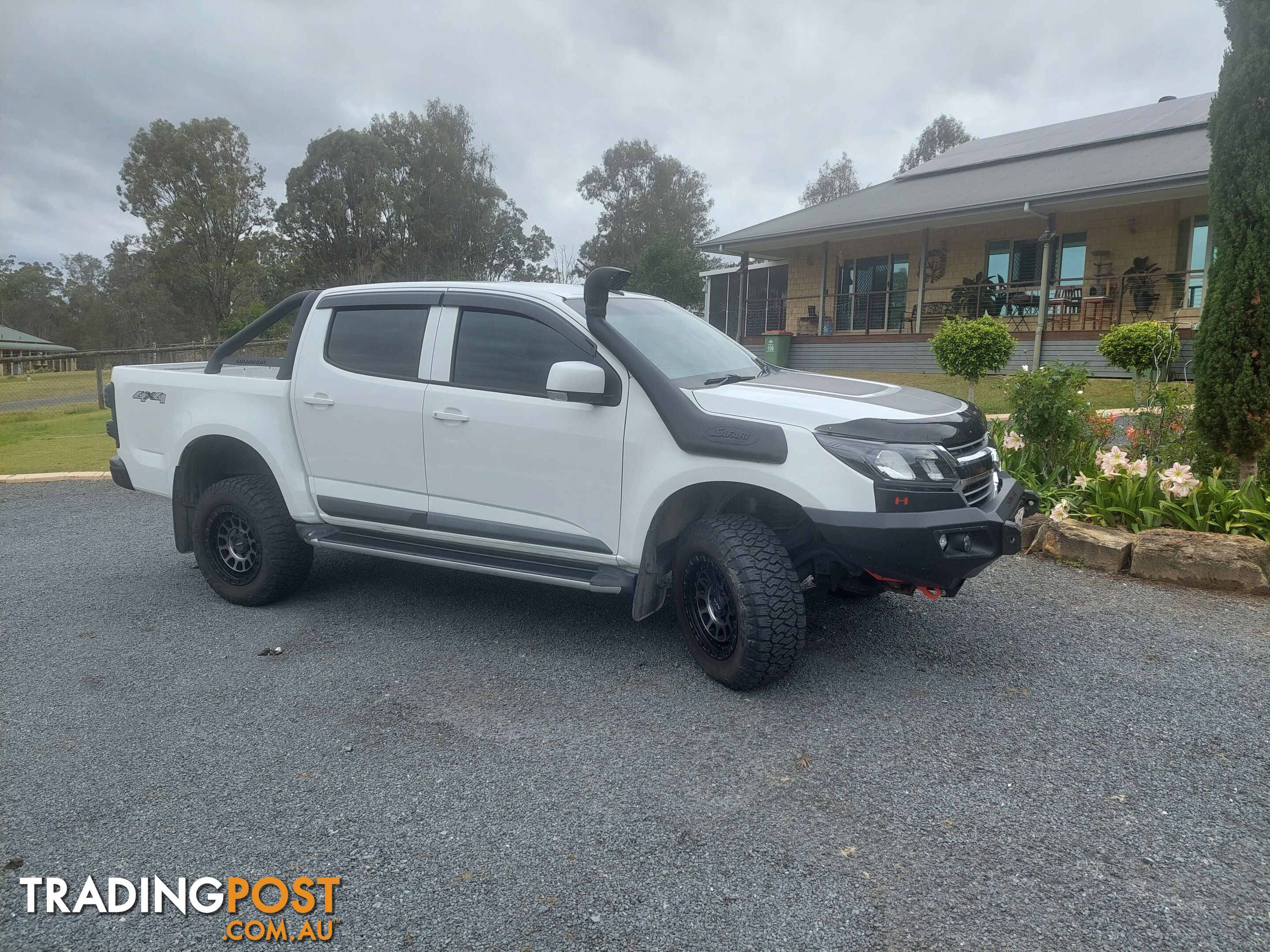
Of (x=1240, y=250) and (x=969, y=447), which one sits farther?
(x=1240, y=250)

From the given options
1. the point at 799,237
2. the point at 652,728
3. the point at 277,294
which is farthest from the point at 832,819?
the point at 277,294

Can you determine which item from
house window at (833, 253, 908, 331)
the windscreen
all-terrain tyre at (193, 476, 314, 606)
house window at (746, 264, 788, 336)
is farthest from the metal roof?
all-terrain tyre at (193, 476, 314, 606)

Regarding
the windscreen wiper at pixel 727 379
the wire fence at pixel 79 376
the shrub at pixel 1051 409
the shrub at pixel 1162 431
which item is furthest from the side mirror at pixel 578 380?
the wire fence at pixel 79 376

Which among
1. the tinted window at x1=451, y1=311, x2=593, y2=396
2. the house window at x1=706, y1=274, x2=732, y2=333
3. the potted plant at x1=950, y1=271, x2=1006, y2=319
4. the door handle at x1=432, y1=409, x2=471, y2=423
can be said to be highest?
the house window at x1=706, y1=274, x2=732, y2=333

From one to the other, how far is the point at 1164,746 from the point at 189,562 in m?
6.06

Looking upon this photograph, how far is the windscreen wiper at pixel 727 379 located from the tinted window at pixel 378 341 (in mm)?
1518

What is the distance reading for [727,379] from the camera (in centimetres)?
428

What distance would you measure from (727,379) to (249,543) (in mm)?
2894

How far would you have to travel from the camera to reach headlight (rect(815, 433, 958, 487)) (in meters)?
3.46

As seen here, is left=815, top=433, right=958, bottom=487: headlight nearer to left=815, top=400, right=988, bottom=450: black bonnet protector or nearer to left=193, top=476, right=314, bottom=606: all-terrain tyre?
left=815, top=400, right=988, bottom=450: black bonnet protector

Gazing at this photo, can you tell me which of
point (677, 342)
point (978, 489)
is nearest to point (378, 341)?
point (677, 342)

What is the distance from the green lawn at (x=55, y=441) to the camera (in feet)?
36.3

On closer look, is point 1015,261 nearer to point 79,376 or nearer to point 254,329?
point 254,329

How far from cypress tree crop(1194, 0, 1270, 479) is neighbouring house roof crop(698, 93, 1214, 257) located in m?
9.57
